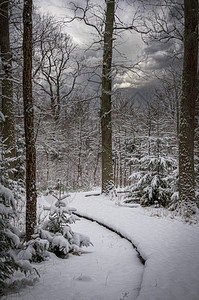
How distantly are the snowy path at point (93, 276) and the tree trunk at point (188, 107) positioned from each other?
3165 millimetres

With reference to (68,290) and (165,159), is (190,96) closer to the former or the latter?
(165,159)

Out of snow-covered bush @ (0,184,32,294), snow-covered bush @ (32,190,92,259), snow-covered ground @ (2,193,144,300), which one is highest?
snow-covered bush @ (0,184,32,294)

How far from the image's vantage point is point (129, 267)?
13.7ft

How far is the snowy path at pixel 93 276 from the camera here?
317 cm

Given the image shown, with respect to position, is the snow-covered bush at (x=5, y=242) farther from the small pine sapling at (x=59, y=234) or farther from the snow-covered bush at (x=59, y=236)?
the small pine sapling at (x=59, y=234)

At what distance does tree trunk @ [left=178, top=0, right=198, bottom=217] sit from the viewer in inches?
286

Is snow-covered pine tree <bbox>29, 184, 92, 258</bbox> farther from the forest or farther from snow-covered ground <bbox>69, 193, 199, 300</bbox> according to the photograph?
snow-covered ground <bbox>69, 193, 199, 300</bbox>

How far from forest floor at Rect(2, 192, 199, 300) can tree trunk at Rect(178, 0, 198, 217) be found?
1.23 metres

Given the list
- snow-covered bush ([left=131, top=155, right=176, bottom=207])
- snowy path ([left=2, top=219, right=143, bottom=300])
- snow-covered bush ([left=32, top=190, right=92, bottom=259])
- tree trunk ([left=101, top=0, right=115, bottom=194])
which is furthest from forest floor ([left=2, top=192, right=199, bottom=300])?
tree trunk ([left=101, top=0, right=115, bottom=194])

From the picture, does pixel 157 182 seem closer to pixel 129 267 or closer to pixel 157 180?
pixel 157 180

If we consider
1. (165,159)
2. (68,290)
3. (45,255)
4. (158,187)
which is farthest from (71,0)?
(68,290)

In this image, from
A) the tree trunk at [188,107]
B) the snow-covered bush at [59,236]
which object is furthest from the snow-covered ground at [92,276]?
the tree trunk at [188,107]

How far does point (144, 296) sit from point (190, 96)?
6.67 m

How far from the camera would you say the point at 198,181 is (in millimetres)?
8656
